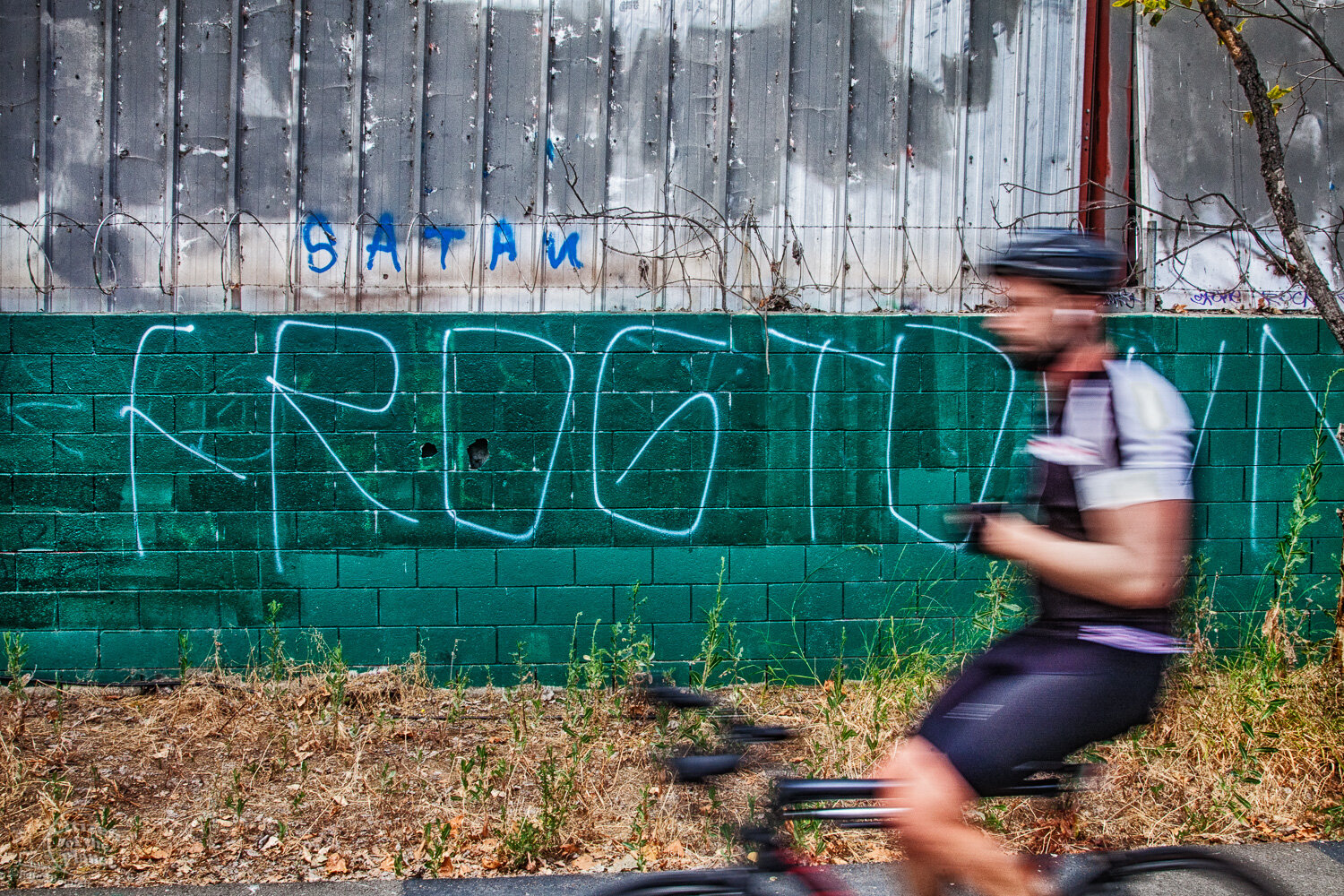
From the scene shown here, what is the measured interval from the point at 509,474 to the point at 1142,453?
331 centimetres

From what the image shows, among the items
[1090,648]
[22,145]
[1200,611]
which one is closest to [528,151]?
[22,145]

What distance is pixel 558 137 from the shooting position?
16.0ft

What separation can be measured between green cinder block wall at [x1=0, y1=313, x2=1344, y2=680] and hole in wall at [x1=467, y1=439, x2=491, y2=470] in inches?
0.6

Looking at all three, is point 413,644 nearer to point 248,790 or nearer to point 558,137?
point 248,790

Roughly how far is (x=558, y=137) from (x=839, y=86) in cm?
149

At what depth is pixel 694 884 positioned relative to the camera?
196cm

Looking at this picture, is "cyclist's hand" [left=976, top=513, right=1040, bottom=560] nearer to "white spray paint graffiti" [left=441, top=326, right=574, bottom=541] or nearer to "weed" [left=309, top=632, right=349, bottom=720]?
"white spray paint graffiti" [left=441, top=326, right=574, bottom=541]

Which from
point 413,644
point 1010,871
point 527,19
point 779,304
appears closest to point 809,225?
point 779,304

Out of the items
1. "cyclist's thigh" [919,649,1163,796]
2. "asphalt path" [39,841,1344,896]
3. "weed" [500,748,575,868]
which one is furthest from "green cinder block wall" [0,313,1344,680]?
"cyclist's thigh" [919,649,1163,796]

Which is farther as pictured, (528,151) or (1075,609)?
(528,151)

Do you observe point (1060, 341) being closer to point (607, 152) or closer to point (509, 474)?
point (509, 474)

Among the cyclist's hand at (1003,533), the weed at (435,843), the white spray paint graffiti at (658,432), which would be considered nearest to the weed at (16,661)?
the weed at (435,843)

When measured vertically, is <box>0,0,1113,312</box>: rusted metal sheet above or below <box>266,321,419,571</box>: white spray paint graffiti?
above

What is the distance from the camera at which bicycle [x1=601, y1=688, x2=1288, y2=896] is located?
1.83m
